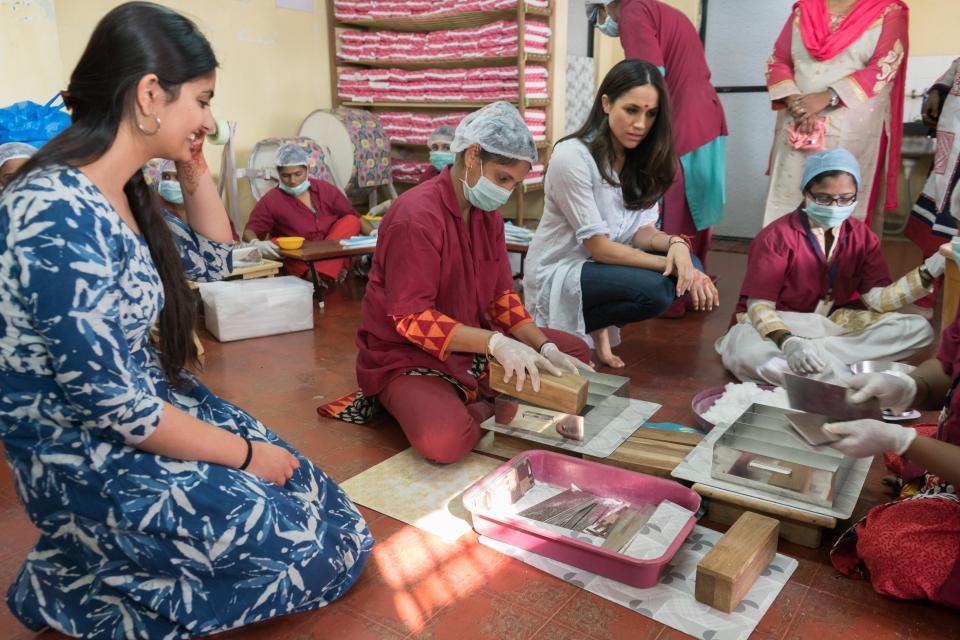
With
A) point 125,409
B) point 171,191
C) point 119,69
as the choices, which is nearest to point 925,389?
point 125,409

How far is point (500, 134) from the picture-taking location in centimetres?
222

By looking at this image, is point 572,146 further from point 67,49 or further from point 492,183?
point 67,49

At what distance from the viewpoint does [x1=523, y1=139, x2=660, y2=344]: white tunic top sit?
301cm

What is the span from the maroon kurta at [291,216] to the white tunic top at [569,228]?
6.58ft

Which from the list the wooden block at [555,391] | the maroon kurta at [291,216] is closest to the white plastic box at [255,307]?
the maroon kurta at [291,216]

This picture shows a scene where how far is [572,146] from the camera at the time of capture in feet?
9.93

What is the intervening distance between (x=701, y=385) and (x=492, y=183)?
1348mm

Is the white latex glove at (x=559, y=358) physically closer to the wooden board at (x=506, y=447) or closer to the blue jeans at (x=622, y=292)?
the wooden board at (x=506, y=447)

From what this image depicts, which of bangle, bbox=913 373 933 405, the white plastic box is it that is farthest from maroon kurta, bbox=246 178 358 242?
bangle, bbox=913 373 933 405

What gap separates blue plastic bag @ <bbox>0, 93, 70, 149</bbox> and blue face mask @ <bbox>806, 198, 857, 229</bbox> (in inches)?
125

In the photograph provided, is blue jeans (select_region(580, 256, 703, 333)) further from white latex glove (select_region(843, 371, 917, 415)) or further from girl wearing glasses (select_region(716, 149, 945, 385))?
white latex glove (select_region(843, 371, 917, 415))

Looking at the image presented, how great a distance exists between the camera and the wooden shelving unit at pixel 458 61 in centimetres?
510

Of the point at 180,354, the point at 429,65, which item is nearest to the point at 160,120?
the point at 180,354

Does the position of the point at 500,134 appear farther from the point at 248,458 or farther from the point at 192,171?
the point at 248,458
